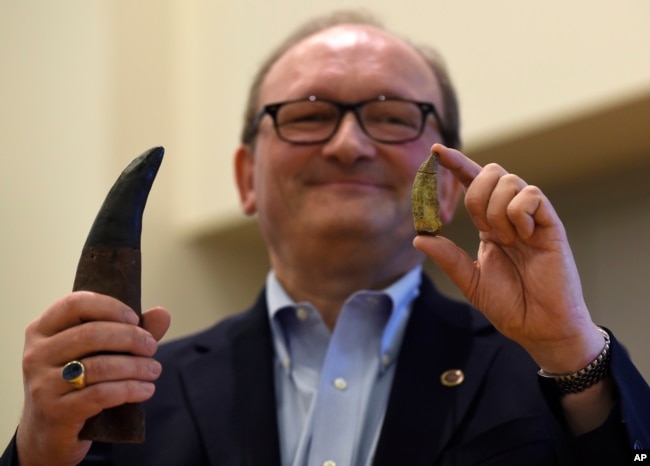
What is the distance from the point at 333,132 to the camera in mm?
1607

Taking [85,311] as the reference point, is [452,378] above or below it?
below

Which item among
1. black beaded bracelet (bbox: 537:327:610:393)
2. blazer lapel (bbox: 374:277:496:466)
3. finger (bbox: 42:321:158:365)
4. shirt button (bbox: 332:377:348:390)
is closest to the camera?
finger (bbox: 42:321:158:365)

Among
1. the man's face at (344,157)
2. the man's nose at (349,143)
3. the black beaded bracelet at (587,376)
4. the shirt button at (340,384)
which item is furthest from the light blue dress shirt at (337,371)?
the black beaded bracelet at (587,376)

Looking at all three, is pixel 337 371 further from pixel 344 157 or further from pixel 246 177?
pixel 246 177

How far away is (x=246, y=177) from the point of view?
189 cm

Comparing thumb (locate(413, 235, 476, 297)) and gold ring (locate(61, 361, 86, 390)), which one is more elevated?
thumb (locate(413, 235, 476, 297))

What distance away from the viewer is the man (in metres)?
1.08

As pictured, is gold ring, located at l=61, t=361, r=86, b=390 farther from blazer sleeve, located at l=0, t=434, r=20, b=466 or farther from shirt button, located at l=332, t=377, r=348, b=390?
shirt button, located at l=332, t=377, r=348, b=390

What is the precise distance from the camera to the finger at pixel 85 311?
1036 millimetres

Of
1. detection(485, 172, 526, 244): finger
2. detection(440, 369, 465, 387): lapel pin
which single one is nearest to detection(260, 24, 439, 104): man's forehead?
detection(440, 369, 465, 387): lapel pin

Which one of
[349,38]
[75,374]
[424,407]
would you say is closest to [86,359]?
[75,374]

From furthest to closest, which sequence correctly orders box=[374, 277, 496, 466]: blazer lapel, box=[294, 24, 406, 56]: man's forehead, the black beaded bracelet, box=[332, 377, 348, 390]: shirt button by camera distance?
box=[294, 24, 406, 56]: man's forehead < box=[332, 377, 348, 390]: shirt button < box=[374, 277, 496, 466]: blazer lapel < the black beaded bracelet

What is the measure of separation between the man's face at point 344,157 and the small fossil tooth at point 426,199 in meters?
0.42

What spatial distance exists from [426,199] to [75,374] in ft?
1.39
